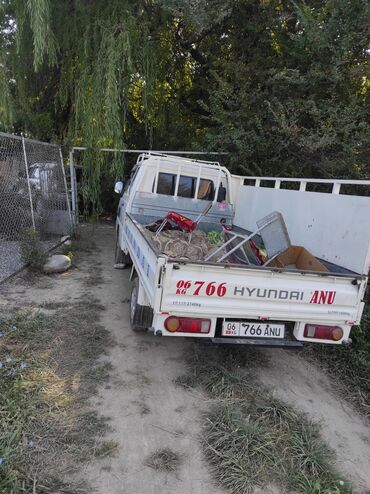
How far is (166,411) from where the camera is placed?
3.28 m

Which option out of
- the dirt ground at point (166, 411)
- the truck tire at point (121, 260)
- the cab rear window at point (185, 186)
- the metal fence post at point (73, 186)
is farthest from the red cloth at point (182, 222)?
the metal fence post at point (73, 186)

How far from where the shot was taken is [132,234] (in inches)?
205

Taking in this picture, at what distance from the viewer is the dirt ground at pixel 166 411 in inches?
100

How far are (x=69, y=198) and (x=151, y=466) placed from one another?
890 cm

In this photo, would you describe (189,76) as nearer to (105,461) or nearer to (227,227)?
(227,227)

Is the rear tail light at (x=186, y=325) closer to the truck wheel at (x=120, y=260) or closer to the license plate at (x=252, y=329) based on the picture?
the license plate at (x=252, y=329)

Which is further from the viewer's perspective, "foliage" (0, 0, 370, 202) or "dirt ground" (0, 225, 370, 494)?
"foliage" (0, 0, 370, 202)

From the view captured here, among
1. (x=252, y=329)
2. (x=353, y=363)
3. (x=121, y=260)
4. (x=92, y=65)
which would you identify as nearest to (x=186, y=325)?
(x=252, y=329)

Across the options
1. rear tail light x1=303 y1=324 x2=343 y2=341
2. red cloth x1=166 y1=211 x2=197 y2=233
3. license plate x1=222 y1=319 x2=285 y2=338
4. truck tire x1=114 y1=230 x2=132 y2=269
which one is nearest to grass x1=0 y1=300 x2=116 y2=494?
license plate x1=222 y1=319 x2=285 y2=338

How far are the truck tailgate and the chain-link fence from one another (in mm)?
4125

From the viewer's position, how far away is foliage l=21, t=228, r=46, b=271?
6.53 m

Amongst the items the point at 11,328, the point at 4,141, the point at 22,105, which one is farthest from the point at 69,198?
the point at 11,328

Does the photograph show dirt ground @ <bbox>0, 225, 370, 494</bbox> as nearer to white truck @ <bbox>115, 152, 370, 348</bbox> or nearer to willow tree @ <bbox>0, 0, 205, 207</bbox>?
white truck @ <bbox>115, 152, 370, 348</bbox>

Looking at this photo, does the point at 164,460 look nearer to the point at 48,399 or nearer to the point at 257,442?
the point at 257,442
